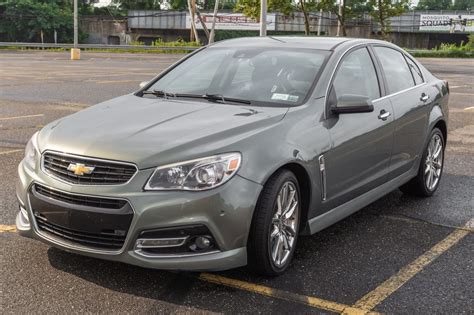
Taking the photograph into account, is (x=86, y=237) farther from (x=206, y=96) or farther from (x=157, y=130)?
(x=206, y=96)

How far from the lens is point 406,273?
4.21m

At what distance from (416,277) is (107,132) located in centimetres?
228

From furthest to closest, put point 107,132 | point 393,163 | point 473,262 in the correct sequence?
point 393,163 < point 473,262 < point 107,132

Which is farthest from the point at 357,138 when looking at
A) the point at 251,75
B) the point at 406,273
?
the point at 406,273

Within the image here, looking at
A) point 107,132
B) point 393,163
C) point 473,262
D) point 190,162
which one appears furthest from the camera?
point 393,163

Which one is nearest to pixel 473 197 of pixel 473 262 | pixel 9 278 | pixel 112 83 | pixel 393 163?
pixel 393 163

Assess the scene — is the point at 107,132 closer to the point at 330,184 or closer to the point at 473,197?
the point at 330,184

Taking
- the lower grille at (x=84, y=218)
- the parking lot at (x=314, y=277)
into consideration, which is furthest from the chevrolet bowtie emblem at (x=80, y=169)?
the parking lot at (x=314, y=277)

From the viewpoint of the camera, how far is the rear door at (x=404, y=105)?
214 inches

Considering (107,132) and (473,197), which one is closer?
(107,132)

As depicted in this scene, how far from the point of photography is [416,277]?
4148 mm

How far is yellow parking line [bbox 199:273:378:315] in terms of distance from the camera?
3.65 m

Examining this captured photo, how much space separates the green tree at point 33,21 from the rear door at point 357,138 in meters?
62.3

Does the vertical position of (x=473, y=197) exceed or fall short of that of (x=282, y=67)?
it falls short
